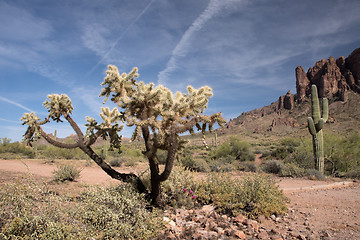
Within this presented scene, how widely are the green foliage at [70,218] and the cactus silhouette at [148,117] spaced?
1.31m

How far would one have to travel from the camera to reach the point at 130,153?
27391mm

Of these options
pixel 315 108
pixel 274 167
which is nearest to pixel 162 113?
pixel 274 167

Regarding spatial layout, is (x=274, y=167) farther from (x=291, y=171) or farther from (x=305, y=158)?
(x=305, y=158)

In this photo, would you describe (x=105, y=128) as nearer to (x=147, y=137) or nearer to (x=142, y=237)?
(x=147, y=137)

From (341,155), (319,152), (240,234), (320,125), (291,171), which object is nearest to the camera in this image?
(240,234)

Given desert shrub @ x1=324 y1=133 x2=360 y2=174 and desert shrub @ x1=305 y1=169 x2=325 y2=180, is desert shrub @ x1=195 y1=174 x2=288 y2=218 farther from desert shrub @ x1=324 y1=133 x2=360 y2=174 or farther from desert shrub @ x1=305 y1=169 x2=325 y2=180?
desert shrub @ x1=324 y1=133 x2=360 y2=174

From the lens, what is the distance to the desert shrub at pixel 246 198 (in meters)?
6.50

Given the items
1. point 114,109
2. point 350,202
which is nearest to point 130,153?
point 114,109

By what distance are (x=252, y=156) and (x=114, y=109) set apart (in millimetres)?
20765

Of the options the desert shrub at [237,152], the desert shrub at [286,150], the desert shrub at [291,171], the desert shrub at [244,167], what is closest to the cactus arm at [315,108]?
the desert shrub at [291,171]

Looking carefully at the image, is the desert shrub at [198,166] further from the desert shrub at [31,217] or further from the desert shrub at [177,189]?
the desert shrub at [31,217]

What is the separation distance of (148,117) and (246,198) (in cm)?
349

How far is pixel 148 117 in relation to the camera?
6160 mm

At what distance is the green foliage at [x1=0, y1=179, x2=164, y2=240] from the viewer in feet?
12.9
